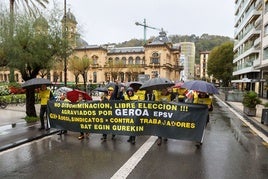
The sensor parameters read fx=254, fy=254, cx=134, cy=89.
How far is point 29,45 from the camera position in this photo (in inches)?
413

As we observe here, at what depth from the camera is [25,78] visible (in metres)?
11.5

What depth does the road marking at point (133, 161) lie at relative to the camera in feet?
17.9

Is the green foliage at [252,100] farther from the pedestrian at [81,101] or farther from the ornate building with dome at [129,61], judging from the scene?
the ornate building with dome at [129,61]

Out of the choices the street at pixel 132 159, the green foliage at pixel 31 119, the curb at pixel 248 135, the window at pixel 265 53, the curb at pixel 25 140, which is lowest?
the curb at pixel 248 135

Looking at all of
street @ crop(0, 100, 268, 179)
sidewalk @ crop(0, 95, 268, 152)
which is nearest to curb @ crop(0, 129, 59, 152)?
sidewalk @ crop(0, 95, 268, 152)

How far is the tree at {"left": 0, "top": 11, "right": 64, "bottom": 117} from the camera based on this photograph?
1047cm

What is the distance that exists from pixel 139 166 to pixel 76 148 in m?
2.46

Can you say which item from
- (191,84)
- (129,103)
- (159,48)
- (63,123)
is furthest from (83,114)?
(159,48)

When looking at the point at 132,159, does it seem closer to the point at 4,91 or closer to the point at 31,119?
the point at 31,119

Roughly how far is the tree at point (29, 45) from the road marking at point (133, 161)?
5.91 meters

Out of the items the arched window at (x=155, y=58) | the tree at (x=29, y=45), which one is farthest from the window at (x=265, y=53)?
the arched window at (x=155, y=58)

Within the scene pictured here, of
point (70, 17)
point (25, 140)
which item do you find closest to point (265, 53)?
point (70, 17)

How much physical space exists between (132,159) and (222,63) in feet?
215

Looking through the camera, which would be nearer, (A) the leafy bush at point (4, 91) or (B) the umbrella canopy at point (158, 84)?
(B) the umbrella canopy at point (158, 84)
